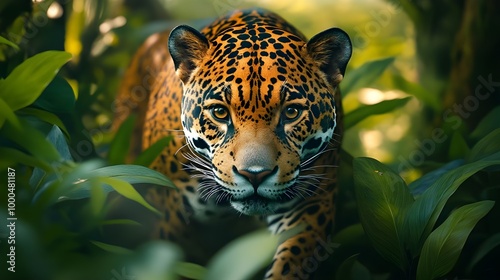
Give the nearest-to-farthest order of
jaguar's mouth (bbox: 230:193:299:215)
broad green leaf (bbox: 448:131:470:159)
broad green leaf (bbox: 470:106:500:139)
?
jaguar's mouth (bbox: 230:193:299:215)
broad green leaf (bbox: 448:131:470:159)
broad green leaf (bbox: 470:106:500:139)

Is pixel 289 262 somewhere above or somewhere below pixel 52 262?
below

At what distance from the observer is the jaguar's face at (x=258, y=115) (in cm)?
332

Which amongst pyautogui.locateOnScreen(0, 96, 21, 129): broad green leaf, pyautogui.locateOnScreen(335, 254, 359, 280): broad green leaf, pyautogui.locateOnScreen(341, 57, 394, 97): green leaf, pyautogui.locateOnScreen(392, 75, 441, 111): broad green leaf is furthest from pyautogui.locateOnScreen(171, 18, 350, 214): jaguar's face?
pyautogui.locateOnScreen(392, 75, 441, 111): broad green leaf

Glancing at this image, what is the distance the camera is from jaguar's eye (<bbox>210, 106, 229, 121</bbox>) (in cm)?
347

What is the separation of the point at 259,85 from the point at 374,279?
1.25 meters

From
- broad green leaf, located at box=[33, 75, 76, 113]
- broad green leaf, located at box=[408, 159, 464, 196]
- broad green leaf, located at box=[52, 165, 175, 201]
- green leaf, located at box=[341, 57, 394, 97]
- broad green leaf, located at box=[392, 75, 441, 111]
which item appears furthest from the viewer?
broad green leaf, located at box=[392, 75, 441, 111]

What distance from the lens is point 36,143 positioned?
9.75 feet

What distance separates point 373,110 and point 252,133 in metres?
1.31

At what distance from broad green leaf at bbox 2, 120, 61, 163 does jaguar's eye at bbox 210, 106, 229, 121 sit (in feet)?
2.75

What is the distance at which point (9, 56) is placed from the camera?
12.9ft

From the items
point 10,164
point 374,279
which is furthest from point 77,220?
point 374,279

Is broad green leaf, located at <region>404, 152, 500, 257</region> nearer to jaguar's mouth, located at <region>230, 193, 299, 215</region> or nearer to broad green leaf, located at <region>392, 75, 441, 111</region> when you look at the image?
jaguar's mouth, located at <region>230, 193, 299, 215</region>

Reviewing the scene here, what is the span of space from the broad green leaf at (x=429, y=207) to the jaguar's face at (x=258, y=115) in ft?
1.86

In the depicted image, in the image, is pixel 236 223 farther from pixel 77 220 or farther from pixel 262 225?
pixel 77 220
